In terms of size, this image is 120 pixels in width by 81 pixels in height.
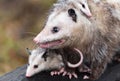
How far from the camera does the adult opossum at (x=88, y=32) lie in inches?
158

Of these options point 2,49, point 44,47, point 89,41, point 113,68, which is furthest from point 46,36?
point 2,49

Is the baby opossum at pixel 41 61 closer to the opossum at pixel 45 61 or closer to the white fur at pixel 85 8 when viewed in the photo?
the opossum at pixel 45 61

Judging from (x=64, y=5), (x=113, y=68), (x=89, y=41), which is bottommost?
(x=113, y=68)

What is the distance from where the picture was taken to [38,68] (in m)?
4.14

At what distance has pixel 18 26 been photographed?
27.8 feet

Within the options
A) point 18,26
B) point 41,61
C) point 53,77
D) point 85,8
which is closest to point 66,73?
point 53,77

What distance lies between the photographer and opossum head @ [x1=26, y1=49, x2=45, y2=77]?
4.12 metres

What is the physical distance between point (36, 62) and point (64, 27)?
0.33 metres

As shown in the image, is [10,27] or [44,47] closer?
[44,47]

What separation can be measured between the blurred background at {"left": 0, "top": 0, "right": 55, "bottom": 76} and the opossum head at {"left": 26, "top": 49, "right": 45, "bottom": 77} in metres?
3.34

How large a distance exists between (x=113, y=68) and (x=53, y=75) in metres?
0.52

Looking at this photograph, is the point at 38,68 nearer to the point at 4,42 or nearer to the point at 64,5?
the point at 64,5

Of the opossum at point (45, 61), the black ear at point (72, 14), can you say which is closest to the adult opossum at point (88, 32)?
the black ear at point (72, 14)

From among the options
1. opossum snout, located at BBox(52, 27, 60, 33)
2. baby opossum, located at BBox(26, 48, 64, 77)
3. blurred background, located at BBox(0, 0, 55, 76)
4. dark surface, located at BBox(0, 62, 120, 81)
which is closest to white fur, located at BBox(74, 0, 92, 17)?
opossum snout, located at BBox(52, 27, 60, 33)
